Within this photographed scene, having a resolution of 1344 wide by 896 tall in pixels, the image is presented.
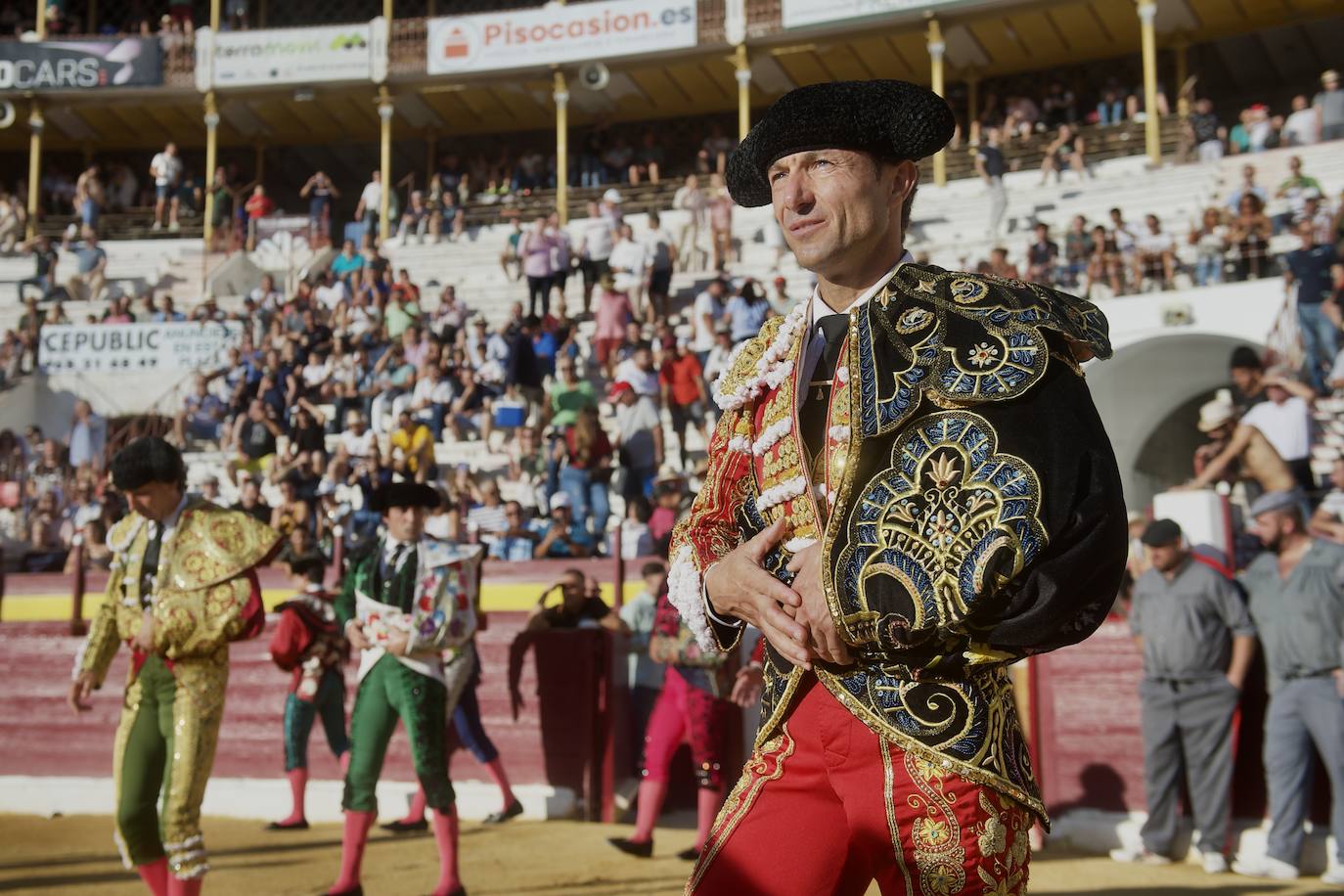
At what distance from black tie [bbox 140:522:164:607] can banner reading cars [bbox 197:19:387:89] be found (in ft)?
60.5

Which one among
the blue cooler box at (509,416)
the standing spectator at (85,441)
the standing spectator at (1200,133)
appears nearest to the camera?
the blue cooler box at (509,416)

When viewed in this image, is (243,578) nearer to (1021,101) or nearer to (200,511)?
(200,511)

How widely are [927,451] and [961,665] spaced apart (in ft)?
0.87

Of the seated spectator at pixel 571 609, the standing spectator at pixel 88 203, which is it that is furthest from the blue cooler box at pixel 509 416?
the standing spectator at pixel 88 203

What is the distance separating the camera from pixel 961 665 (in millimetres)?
1773

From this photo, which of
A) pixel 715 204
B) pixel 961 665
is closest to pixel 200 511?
pixel 961 665

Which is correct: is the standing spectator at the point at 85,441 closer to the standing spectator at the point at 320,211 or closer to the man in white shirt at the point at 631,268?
the man in white shirt at the point at 631,268

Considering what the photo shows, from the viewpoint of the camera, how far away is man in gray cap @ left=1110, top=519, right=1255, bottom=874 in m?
6.15

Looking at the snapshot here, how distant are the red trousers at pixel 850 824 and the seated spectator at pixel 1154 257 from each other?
1129 centimetres

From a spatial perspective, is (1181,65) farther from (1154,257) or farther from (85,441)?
(85,441)

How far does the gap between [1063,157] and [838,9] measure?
13.5 ft

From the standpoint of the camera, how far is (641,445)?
1060 centimetres

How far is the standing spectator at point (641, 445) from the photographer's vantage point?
10.5 m

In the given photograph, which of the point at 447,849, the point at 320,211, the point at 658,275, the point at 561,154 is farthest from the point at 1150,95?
the point at 447,849
